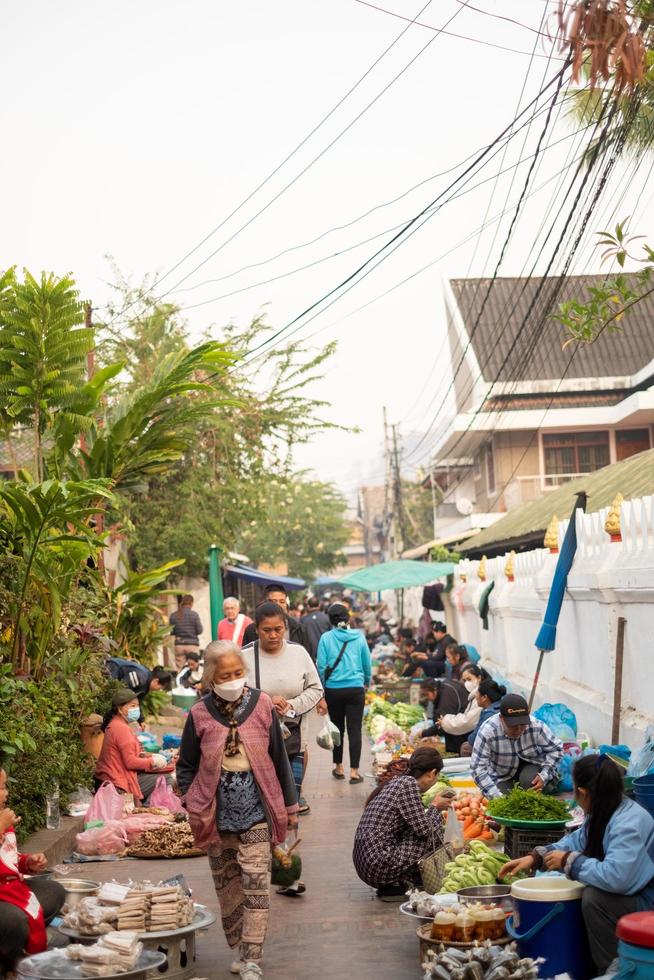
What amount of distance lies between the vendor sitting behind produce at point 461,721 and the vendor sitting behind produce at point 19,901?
668 cm

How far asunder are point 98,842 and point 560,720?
4.86 m

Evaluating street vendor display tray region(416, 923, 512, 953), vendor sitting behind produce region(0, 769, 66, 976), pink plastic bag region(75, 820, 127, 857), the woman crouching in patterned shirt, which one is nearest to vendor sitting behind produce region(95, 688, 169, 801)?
pink plastic bag region(75, 820, 127, 857)

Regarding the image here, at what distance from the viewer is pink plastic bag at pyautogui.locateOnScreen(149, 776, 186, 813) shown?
11477 millimetres

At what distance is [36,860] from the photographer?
704cm

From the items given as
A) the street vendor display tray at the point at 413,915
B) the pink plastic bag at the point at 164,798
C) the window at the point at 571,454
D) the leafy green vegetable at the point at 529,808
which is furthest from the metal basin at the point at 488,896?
the window at the point at 571,454

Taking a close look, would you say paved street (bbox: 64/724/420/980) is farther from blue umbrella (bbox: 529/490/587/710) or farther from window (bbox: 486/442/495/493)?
window (bbox: 486/442/495/493)

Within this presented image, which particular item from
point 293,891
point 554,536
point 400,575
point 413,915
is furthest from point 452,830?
point 400,575

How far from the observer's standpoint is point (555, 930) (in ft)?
19.7

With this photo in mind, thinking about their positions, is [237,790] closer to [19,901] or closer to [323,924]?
[19,901]

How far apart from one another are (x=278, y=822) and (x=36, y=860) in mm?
1528

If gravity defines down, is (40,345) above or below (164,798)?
above

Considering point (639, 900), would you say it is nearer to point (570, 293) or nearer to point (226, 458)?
point (226, 458)

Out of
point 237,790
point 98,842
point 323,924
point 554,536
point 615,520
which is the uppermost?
point 554,536

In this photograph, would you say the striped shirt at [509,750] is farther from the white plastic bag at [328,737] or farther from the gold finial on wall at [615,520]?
the white plastic bag at [328,737]
